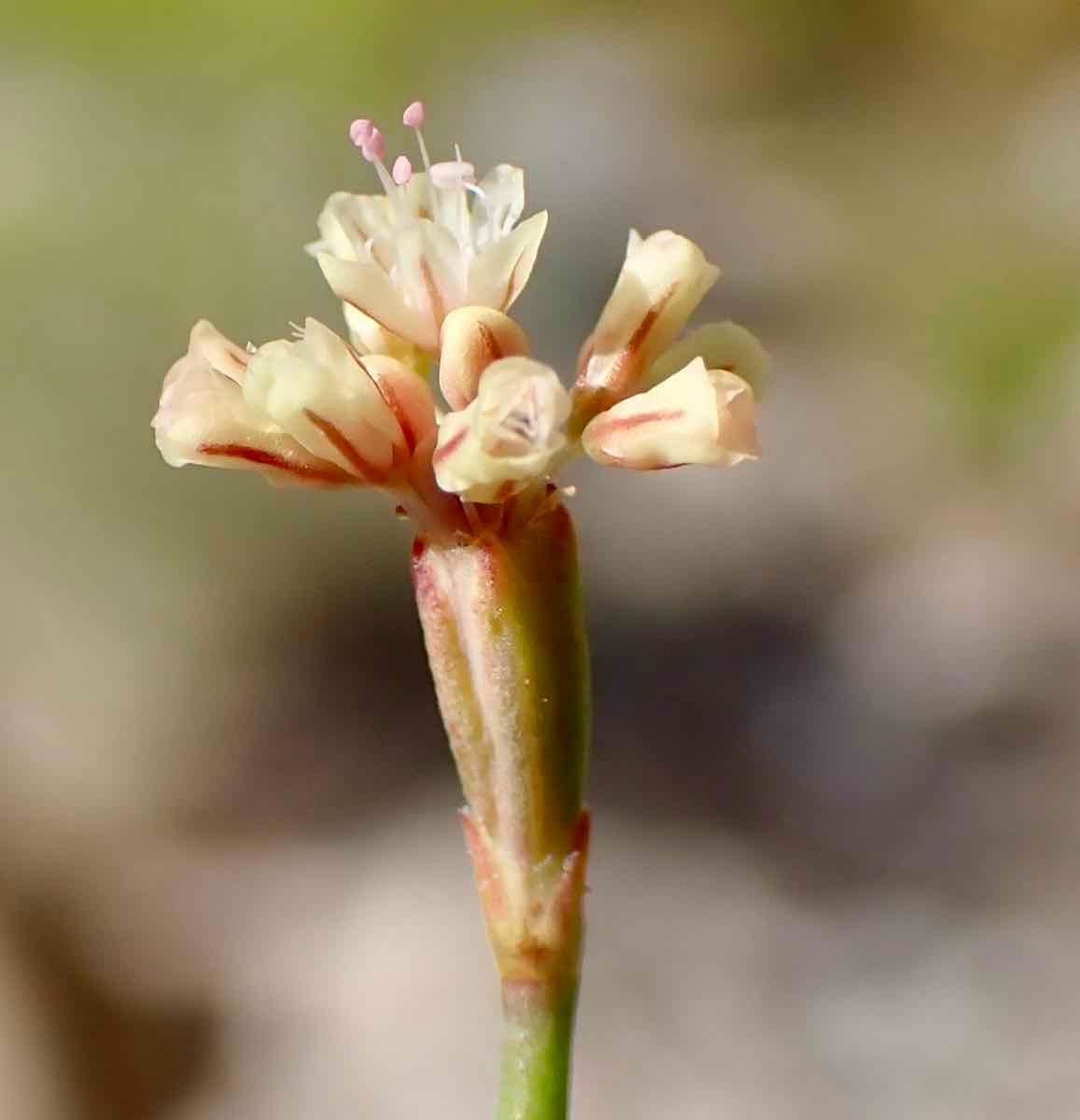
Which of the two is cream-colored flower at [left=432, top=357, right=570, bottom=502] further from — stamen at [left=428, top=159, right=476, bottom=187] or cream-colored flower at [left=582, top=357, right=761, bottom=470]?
stamen at [left=428, top=159, right=476, bottom=187]

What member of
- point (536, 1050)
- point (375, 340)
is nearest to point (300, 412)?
point (375, 340)

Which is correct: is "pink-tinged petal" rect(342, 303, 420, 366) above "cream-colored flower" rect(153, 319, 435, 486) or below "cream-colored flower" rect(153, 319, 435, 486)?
above

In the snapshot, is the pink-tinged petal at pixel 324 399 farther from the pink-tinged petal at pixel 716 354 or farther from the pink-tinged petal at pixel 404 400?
the pink-tinged petal at pixel 716 354

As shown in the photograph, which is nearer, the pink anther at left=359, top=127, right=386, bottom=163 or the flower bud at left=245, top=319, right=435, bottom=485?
the flower bud at left=245, top=319, right=435, bottom=485

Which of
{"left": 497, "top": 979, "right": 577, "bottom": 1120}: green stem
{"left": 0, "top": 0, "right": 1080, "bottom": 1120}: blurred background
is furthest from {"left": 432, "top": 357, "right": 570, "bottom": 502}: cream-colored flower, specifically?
{"left": 0, "top": 0, "right": 1080, "bottom": 1120}: blurred background

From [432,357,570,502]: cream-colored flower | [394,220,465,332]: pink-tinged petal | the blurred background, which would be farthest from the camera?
the blurred background

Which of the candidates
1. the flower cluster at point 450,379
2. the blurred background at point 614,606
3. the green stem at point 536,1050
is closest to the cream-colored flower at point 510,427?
the flower cluster at point 450,379

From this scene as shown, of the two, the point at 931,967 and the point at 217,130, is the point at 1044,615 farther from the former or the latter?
the point at 217,130

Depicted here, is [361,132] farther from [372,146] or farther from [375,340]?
[375,340]
